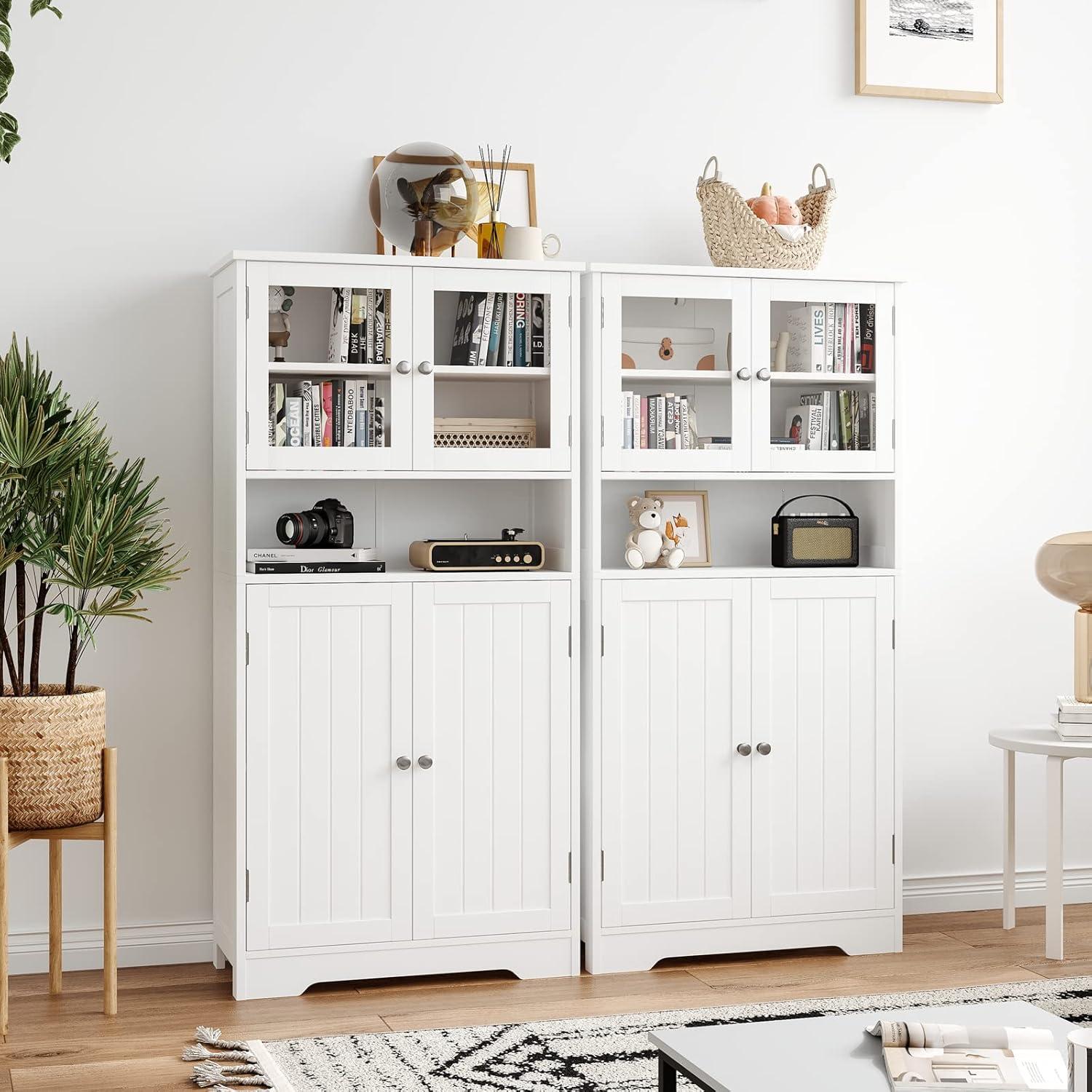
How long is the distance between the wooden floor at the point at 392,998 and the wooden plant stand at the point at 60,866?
0.07m

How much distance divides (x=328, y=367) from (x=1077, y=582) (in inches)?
83.4

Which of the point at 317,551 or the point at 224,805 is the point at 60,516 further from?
the point at 224,805

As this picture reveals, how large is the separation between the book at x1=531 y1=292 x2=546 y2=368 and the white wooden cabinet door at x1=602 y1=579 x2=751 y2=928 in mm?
620

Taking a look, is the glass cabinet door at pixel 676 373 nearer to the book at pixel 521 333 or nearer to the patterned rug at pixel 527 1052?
the book at pixel 521 333

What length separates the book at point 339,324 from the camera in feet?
11.2

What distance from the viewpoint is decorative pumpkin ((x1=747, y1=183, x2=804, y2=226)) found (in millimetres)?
3785

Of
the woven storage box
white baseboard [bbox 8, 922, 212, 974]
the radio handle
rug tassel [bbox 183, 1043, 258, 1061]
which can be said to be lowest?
rug tassel [bbox 183, 1043, 258, 1061]

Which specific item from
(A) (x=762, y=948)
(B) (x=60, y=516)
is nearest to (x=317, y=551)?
(B) (x=60, y=516)

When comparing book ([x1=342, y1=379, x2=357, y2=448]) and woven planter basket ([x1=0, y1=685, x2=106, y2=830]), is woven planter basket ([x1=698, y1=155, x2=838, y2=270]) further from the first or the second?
woven planter basket ([x1=0, y1=685, x2=106, y2=830])

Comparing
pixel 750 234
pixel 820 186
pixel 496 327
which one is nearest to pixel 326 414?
pixel 496 327

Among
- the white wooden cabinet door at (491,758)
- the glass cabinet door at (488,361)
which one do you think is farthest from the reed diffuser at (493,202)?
the white wooden cabinet door at (491,758)

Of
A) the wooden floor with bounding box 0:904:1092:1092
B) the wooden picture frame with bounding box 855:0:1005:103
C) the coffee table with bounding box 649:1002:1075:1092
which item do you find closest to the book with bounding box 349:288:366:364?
the wooden floor with bounding box 0:904:1092:1092

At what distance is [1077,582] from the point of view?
3816 mm

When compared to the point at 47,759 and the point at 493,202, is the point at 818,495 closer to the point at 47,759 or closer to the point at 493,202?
the point at 493,202
